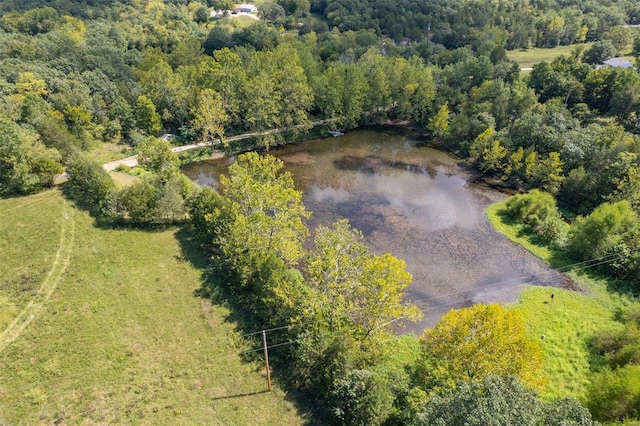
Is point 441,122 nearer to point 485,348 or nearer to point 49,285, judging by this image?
point 485,348

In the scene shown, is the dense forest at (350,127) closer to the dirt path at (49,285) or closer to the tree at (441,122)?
the tree at (441,122)

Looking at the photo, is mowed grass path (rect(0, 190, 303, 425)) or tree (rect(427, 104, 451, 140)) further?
tree (rect(427, 104, 451, 140))

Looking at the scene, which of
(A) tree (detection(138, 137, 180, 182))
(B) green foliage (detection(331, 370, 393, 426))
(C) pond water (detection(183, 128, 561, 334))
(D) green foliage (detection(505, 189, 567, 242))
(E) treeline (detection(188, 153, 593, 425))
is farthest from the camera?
(A) tree (detection(138, 137, 180, 182))

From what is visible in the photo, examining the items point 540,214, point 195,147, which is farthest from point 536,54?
point 195,147

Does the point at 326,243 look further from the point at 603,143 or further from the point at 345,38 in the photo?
the point at 345,38

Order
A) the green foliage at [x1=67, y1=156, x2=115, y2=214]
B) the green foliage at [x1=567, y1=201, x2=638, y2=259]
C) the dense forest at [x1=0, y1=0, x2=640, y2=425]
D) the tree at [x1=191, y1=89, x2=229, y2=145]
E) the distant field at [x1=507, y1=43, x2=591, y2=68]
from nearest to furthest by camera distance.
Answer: the dense forest at [x1=0, y1=0, x2=640, y2=425]
the green foliage at [x1=567, y1=201, x2=638, y2=259]
the green foliage at [x1=67, y1=156, x2=115, y2=214]
the tree at [x1=191, y1=89, x2=229, y2=145]
the distant field at [x1=507, y1=43, x2=591, y2=68]

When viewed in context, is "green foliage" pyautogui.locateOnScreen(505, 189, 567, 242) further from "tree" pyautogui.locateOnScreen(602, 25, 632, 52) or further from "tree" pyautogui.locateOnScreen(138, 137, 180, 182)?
"tree" pyautogui.locateOnScreen(602, 25, 632, 52)

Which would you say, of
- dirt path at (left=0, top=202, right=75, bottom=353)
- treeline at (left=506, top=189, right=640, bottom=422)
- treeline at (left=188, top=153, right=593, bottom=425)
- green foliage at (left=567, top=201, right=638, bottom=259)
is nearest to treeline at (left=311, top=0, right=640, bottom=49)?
treeline at (left=506, top=189, right=640, bottom=422)

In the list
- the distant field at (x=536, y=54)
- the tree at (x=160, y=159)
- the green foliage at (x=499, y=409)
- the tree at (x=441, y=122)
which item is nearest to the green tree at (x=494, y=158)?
the tree at (x=441, y=122)
